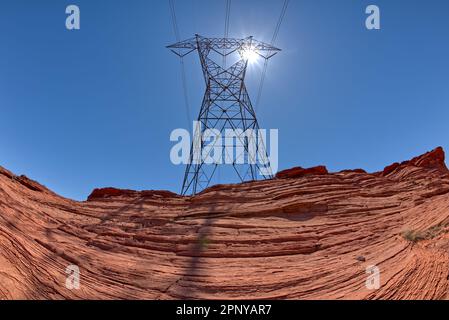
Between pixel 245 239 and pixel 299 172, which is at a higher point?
pixel 299 172

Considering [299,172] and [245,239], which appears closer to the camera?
[245,239]

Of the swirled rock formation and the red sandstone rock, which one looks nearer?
the swirled rock formation

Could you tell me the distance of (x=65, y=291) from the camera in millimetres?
9484

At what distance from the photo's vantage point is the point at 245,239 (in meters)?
13.4

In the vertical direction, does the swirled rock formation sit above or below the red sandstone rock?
below

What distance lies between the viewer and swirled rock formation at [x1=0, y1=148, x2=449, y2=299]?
31.3 ft

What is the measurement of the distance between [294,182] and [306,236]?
465cm

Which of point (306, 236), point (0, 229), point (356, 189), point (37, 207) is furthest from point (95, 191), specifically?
point (356, 189)

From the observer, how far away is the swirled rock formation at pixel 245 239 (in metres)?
9.55

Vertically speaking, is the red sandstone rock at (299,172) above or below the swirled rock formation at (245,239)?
above

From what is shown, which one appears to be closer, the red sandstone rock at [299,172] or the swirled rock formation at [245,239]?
the swirled rock formation at [245,239]
